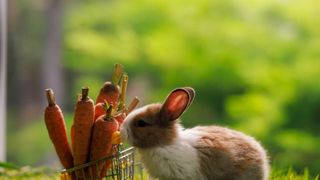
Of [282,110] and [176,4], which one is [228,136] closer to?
[282,110]

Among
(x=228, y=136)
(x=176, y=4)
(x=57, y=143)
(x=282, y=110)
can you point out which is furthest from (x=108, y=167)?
(x=176, y=4)

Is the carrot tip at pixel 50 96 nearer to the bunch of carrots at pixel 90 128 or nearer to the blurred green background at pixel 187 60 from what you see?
the bunch of carrots at pixel 90 128

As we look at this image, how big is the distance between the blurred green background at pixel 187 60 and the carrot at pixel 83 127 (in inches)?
87.3

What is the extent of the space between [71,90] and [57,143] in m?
2.72

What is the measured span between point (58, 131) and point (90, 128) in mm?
56

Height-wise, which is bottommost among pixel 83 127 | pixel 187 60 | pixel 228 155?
pixel 228 155

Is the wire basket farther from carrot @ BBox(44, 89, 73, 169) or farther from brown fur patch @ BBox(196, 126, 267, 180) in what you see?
brown fur patch @ BBox(196, 126, 267, 180)

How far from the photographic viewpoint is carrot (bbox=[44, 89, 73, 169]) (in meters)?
1.14

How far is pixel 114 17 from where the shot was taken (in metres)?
3.97

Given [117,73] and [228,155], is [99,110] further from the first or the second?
[228,155]

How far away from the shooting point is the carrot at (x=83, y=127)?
1117 mm

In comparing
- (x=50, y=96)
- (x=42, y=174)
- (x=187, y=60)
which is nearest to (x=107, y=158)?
(x=50, y=96)

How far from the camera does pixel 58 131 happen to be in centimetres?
115

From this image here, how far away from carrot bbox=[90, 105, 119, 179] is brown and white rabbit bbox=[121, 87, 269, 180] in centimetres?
3
